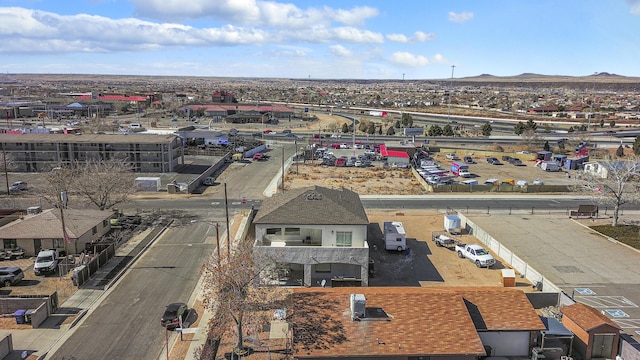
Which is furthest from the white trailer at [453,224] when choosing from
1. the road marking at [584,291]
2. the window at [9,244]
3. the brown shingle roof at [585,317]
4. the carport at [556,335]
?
the window at [9,244]

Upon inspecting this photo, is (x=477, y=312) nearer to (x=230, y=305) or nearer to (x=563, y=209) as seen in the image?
(x=230, y=305)

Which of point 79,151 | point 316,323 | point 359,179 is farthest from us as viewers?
point 359,179

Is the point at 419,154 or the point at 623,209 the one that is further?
the point at 419,154

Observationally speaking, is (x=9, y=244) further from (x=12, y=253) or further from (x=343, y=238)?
(x=343, y=238)

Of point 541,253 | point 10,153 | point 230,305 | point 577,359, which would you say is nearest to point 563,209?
point 541,253

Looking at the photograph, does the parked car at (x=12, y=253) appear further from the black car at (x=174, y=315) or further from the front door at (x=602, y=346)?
the front door at (x=602, y=346)

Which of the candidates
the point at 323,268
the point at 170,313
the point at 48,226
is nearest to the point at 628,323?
the point at 323,268
